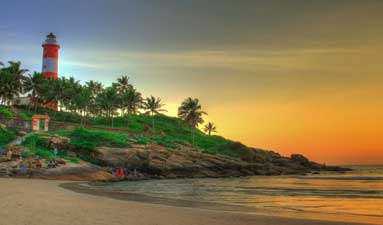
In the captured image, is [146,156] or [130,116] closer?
[146,156]

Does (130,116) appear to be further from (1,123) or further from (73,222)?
(73,222)

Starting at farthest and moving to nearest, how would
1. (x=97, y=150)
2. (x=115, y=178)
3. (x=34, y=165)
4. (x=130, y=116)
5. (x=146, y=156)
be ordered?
1. (x=130, y=116)
2. (x=146, y=156)
3. (x=97, y=150)
4. (x=115, y=178)
5. (x=34, y=165)

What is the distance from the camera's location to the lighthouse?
102 metres

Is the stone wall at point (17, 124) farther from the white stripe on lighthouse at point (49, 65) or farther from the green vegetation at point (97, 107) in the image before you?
the white stripe on lighthouse at point (49, 65)

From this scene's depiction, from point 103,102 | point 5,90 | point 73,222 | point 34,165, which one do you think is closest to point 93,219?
point 73,222

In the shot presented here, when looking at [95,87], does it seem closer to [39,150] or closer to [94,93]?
[94,93]

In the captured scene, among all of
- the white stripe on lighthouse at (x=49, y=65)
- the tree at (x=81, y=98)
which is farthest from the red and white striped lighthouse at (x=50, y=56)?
the tree at (x=81, y=98)

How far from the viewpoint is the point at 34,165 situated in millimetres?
49375

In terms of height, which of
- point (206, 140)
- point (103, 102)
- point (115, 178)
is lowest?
point (115, 178)

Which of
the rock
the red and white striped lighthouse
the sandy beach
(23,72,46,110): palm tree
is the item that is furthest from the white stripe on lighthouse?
the sandy beach

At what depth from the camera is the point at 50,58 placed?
4065 inches

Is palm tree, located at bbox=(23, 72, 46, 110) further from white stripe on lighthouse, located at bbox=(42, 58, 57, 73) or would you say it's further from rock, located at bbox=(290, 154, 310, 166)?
rock, located at bbox=(290, 154, 310, 166)

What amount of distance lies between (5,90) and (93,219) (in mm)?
81361

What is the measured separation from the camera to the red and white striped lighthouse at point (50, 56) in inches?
4035
